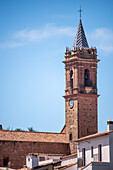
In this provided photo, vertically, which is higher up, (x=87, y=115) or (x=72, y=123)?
(x=87, y=115)

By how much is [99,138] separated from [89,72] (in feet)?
67.2

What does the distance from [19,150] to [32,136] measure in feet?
9.63

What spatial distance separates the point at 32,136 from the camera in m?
79.2

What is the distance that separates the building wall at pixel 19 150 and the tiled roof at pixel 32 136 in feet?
1.84

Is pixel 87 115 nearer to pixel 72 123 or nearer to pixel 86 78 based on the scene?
pixel 72 123

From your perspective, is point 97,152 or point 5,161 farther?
point 5,161

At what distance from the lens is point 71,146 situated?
80125mm

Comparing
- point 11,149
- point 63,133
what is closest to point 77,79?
point 63,133

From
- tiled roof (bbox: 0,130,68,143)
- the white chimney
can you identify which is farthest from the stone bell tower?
the white chimney

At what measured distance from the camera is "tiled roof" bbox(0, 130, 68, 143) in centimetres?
7744

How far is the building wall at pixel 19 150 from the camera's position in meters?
76.4

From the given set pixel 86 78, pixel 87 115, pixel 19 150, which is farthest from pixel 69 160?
pixel 86 78

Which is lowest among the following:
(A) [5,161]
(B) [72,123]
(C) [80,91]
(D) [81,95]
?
(A) [5,161]

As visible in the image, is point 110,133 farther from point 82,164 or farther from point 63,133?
point 63,133
